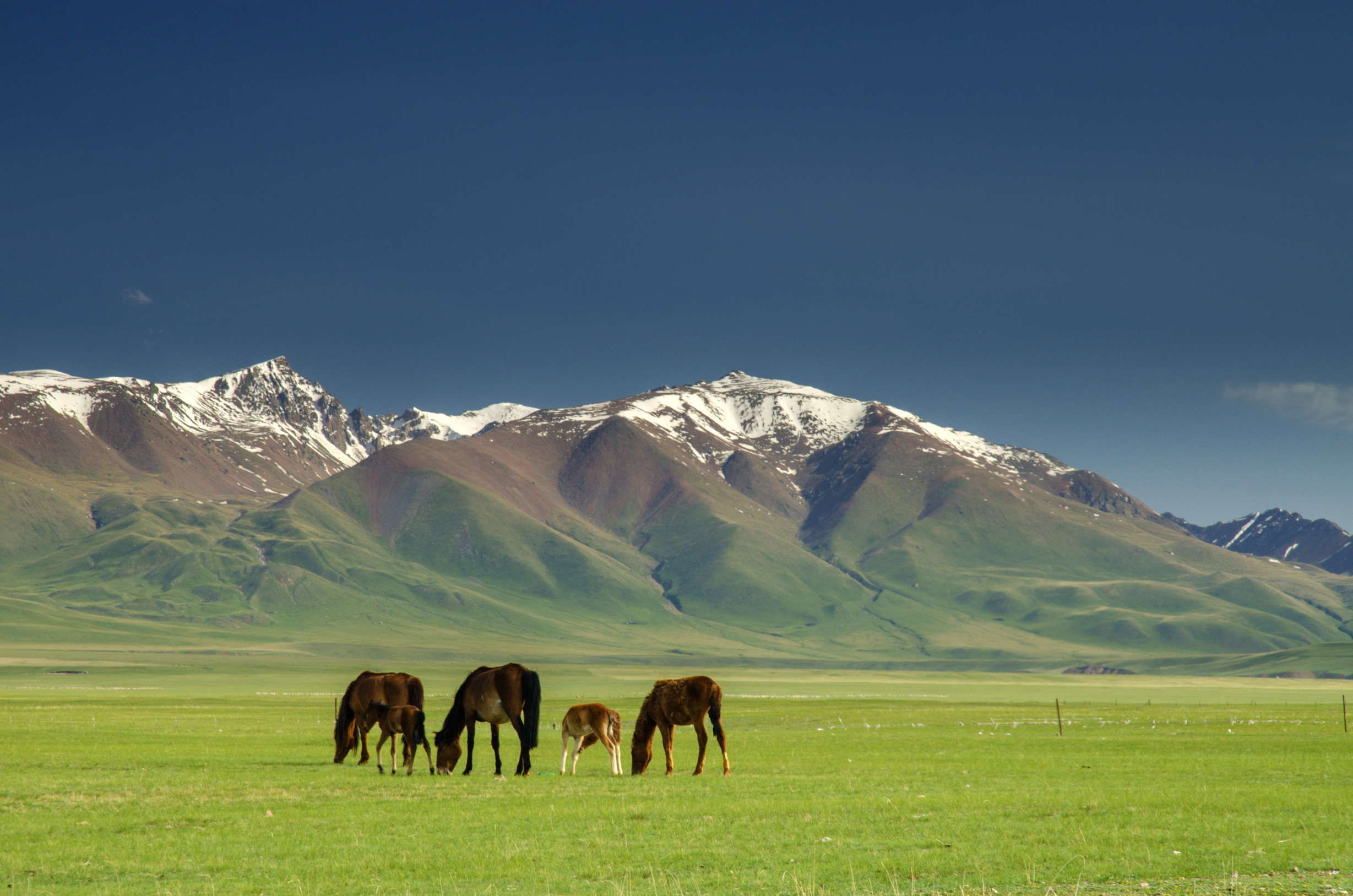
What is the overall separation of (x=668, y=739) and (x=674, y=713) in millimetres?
850

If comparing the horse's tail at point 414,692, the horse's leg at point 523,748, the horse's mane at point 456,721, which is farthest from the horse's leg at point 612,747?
the horse's tail at point 414,692

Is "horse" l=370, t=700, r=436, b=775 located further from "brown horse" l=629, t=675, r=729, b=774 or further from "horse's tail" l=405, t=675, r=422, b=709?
"brown horse" l=629, t=675, r=729, b=774

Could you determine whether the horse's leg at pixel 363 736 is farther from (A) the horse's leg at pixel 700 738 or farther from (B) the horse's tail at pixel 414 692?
(A) the horse's leg at pixel 700 738

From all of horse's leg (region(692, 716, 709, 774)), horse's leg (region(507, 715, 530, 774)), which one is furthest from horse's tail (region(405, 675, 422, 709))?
horse's leg (region(692, 716, 709, 774))

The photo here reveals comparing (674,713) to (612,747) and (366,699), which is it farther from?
(366,699)

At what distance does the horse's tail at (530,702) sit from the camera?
31.0 m

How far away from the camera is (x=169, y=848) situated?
18906mm

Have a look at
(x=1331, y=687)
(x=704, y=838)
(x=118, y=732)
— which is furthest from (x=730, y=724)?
(x=1331, y=687)

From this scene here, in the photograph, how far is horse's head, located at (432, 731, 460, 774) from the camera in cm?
3212

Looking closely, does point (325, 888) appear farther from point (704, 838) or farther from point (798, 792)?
point (798, 792)

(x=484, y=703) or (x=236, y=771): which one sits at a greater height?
(x=484, y=703)

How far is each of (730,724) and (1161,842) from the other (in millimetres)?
49721

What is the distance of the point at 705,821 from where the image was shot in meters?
21.6

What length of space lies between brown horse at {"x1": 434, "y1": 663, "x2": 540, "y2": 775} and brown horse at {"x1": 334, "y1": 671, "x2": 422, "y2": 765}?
172 centimetres
